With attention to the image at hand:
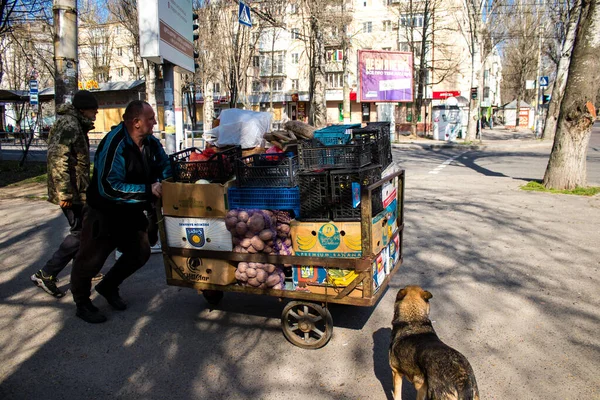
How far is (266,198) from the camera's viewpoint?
12.2ft

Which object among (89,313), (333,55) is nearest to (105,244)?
(89,313)

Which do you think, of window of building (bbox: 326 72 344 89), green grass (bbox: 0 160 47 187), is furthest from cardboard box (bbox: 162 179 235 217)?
window of building (bbox: 326 72 344 89)

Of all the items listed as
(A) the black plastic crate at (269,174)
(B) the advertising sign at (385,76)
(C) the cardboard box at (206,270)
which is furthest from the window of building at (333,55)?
(C) the cardboard box at (206,270)

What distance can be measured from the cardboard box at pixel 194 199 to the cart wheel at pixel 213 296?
0.90 metres

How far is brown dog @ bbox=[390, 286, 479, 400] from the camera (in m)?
2.33

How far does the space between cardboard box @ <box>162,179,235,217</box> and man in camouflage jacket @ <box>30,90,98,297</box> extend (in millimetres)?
1326

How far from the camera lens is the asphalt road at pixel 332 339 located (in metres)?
3.19

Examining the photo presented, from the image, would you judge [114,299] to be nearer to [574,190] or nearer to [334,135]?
[334,135]

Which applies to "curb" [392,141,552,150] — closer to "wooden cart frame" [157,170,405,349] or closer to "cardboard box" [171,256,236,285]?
"wooden cart frame" [157,170,405,349]

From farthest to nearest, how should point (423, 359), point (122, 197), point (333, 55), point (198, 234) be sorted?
1. point (333, 55)
2. point (198, 234)
3. point (122, 197)
4. point (423, 359)

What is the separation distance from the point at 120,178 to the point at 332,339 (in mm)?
2204

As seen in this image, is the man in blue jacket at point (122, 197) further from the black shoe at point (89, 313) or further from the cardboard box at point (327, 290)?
the cardboard box at point (327, 290)

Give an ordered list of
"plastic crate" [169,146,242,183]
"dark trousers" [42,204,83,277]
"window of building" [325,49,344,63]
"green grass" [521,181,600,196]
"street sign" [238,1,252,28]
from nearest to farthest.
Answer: "plastic crate" [169,146,242,183]
"dark trousers" [42,204,83,277]
"green grass" [521,181,600,196]
"street sign" [238,1,252,28]
"window of building" [325,49,344,63]

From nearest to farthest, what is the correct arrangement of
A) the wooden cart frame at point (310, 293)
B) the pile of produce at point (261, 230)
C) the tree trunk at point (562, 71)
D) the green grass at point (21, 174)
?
the wooden cart frame at point (310, 293)
the pile of produce at point (261, 230)
the green grass at point (21, 174)
the tree trunk at point (562, 71)
